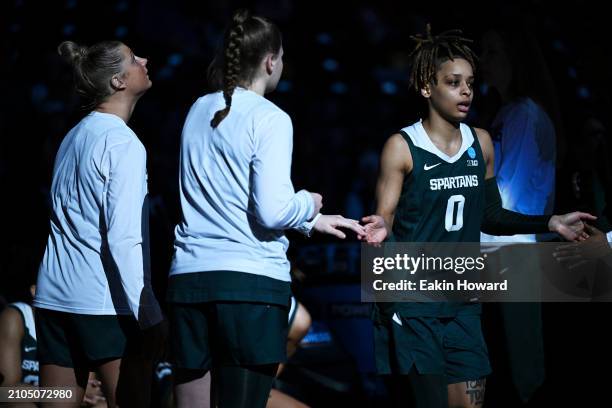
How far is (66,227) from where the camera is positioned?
3730 mm

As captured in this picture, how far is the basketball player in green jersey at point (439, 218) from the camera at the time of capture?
405 centimetres

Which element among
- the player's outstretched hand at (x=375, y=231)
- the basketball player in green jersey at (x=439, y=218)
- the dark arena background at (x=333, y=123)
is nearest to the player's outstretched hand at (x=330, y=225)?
the player's outstretched hand at (x=375, y=231)

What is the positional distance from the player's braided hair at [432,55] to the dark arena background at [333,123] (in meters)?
0.15

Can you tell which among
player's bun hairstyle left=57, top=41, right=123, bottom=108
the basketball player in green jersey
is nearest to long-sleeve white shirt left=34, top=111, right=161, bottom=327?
player's bun hairstyle left=57, top=41, right=123, bottom=108

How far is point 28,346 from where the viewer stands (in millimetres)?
5184

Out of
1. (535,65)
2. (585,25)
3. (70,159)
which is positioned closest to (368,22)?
(585,25)

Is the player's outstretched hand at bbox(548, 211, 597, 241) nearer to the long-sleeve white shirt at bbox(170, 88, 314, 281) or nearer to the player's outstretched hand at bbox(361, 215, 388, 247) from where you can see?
the player's outstretched hand at bbox(361, 215, 388, 247)

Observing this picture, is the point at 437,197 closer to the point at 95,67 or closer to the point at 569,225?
the point at 569,225

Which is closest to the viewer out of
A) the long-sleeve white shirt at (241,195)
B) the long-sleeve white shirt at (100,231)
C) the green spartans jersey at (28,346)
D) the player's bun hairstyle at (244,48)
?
the long-sleeve white shirt at (241,195)

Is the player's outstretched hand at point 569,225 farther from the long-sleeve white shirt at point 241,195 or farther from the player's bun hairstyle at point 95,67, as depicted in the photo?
the player's bun hairstyle at point 95,67

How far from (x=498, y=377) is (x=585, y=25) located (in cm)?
254

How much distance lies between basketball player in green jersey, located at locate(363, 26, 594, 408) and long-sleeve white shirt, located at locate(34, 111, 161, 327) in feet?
3.33

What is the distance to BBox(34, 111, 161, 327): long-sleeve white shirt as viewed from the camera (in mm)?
3584

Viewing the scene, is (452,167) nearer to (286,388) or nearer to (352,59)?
(286,388)
